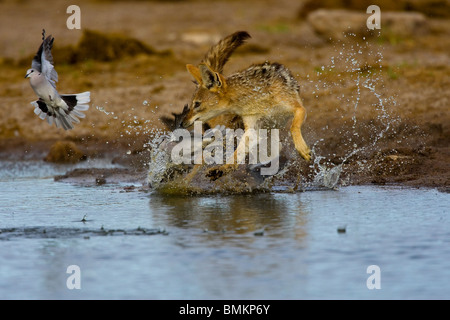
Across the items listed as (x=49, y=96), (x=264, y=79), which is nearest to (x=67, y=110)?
(x=49, y=96)

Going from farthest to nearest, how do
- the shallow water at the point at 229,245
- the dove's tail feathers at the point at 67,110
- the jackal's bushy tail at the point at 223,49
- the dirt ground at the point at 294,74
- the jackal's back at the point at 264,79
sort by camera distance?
the dirt ground at the point at 294,74 → the dove's tail feathers at the point at 67,110 → the jackal's bushy tail at the point at 223,49 → the jackal's back at the point at 264,79 → the shallow water at the point at 229,245

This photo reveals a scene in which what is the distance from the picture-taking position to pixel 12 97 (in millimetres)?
12984

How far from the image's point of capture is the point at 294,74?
38.8ft

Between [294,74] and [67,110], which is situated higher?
[294,74]

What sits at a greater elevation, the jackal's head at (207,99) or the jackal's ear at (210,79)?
the jackal's ear at (210,79)

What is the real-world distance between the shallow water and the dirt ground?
Answer: 156 centimetres

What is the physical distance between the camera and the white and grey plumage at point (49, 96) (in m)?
7.77

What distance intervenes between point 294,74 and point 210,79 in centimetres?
427

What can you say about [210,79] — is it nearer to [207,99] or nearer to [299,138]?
[207,99]

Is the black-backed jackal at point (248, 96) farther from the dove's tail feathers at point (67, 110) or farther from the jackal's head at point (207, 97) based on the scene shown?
the dove's tail feathers at point (67, 110)

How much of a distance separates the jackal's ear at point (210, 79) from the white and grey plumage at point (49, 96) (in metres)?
1.33

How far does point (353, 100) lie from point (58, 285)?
22.8 ft

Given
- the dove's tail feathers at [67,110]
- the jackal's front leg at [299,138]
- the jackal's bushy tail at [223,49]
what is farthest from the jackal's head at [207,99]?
the dove's tail feathers at [67,110]
